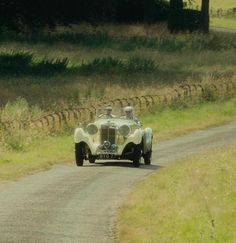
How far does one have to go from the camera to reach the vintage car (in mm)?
24359

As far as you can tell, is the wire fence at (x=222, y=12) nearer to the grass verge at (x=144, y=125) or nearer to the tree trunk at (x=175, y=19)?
the tree trunk at (x=175, y=19)

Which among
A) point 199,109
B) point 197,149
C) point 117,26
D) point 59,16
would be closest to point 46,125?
point 197,149

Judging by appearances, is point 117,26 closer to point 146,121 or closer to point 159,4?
point 159,4

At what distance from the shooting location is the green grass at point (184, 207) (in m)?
13.9

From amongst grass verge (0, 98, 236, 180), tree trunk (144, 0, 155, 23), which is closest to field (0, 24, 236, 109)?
tree trunk (144, 0, 155, 23)

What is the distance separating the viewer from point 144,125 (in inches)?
1359

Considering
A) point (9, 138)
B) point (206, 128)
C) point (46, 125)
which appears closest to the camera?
point (9, 138)

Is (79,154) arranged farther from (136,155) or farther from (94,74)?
(94,74)

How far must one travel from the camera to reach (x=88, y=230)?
578 inches

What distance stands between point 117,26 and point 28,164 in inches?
2257

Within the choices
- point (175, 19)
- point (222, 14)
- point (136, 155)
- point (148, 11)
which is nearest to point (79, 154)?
point (136, 155)

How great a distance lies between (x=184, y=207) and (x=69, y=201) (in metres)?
2.67

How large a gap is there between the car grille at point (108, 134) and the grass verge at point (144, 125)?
1.59 meters

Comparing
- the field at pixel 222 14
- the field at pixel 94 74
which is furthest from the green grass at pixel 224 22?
the field at pixel 94 74
